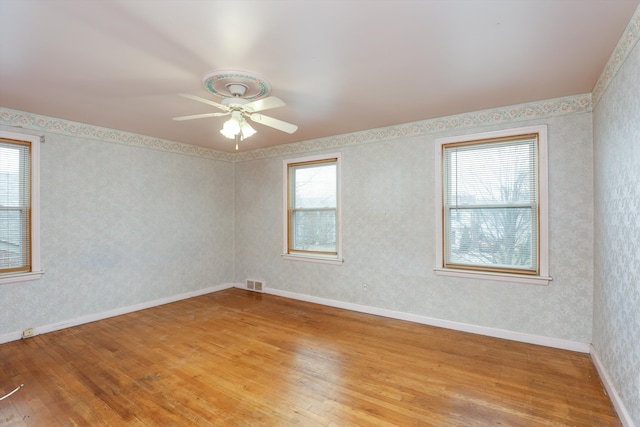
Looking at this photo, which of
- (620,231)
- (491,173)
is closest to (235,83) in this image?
(491,173)

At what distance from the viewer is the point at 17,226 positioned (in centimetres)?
358

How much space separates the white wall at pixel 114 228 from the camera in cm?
A: 373

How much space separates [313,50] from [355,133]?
2.32 meters

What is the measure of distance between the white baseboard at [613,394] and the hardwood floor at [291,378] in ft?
0.17

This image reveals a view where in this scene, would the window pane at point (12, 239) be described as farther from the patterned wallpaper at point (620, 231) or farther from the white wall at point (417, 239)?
the patterned wallpaper at point (620, 231)

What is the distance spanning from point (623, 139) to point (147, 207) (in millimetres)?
5273

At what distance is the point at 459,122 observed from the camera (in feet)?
12.2

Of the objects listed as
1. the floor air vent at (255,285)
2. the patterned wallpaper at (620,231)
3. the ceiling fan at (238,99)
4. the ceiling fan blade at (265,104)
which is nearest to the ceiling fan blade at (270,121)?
the ceiling fan at (238,99)

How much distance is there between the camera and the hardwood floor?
7.07 ft

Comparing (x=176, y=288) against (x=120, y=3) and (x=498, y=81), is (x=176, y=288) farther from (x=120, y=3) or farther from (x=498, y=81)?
(x=498, y=81)

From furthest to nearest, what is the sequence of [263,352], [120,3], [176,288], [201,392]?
[176,288] < [263,352] < [201,392] < [120,3]

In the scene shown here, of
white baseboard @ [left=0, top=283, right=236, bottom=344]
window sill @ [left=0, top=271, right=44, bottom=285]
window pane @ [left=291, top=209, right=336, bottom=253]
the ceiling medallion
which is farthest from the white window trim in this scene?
window pane @ [left=291, top=209, right=336, bottom=253]

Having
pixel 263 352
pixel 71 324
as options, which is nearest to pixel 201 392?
pixel 263 352

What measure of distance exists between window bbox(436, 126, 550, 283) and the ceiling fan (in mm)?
2132
